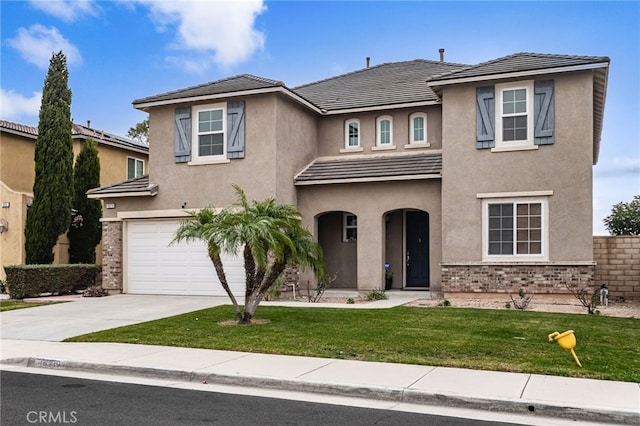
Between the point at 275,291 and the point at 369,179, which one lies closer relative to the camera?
the point at 275,291

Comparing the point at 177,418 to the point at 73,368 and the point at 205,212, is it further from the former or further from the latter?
the point at 205,212

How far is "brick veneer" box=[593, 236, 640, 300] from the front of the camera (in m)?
18.2

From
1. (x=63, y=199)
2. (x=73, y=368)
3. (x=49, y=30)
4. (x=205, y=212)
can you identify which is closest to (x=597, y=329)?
(x=205, y=212)

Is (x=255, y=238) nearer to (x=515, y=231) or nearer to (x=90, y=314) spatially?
(x=90, y=314)

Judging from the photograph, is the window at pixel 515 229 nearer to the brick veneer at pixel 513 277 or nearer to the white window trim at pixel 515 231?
the white window trim at pixel 515 231

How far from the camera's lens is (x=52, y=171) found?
23.0 m

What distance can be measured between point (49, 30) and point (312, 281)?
1368 cm

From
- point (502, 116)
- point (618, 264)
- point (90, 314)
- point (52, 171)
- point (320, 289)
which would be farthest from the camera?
point (52, 171)

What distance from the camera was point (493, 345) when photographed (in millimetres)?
10555

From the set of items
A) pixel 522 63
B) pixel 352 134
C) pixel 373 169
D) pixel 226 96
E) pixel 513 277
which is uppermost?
pixel 522 63

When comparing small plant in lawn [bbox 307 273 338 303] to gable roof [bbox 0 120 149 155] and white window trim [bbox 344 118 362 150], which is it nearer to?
white window trim [bbox 344 118 362 150]

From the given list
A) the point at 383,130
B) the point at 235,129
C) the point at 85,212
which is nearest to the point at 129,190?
the point at 235,129

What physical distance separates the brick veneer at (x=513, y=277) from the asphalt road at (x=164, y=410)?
11197 mm

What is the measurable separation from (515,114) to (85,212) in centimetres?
1692
